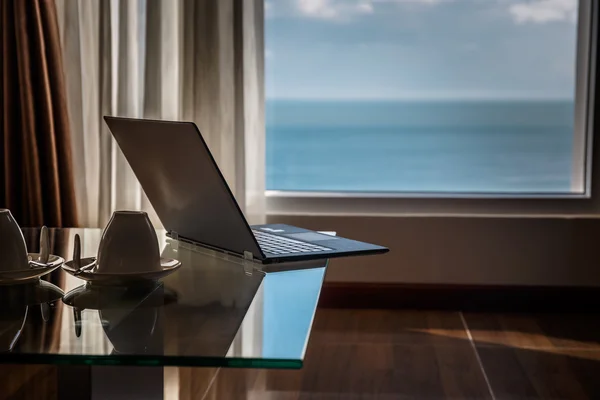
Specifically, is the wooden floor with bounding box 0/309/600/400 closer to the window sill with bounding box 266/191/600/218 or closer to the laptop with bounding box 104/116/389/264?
the window sill with bounding box 266/191/600/218

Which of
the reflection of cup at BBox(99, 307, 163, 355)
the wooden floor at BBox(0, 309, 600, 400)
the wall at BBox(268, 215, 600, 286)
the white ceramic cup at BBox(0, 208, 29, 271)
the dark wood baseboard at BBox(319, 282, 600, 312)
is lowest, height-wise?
the wooden floor at BBox(0, 309, 600, 400)

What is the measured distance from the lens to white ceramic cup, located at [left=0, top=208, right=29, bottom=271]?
135cm

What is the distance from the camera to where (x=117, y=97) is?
3.29 m

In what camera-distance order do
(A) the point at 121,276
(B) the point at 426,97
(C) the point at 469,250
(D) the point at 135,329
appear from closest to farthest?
(D) the point at 135,329 → (A) the point at 121,276 → (C) the point at 469,250 → (B) the point at 426,97

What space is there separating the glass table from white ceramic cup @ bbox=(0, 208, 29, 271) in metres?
0.04

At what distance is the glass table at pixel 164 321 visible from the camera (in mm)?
980

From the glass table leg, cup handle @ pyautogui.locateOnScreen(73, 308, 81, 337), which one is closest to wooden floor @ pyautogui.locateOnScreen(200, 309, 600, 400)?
the glass table leg

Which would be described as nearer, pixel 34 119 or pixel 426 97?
pixel 34 119

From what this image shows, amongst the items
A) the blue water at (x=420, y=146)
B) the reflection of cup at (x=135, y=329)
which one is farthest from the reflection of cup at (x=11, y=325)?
the blue water at (x=420, y=146)

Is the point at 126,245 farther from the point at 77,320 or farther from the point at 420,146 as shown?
the point at 420,146

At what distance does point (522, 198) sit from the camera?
11.6ft

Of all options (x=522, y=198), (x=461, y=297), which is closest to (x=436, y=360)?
(x=461, y=297)

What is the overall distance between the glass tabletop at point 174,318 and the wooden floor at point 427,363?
1087mm

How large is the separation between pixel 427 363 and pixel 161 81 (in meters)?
1.54
